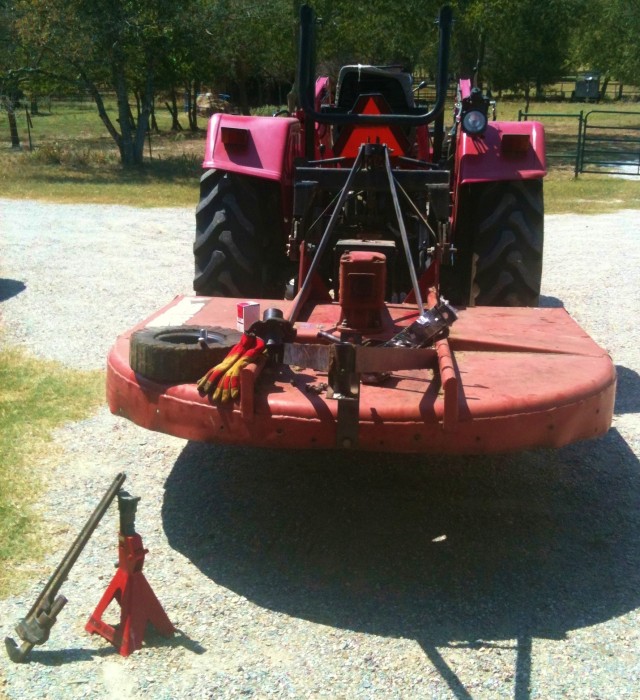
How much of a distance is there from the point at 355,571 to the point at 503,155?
2.93 meters

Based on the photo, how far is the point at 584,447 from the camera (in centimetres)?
475

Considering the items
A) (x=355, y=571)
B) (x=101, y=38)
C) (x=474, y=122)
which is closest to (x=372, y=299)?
(x=355, y=571)

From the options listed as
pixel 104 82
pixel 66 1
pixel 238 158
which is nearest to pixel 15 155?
pixel 104 82

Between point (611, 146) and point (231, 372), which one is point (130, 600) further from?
point (611, 146)

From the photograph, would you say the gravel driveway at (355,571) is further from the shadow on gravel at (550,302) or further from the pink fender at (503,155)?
the shadow on gravel at (550,302)

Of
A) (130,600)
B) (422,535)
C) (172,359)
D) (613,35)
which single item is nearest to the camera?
(130,600)

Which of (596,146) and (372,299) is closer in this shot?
(372,299)

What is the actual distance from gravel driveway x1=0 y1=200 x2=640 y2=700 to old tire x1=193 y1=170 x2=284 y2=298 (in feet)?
3.19

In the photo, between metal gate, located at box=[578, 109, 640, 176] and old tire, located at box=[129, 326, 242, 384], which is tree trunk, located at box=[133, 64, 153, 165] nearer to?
metal gate, located at box=[578, 109, 640, 176]

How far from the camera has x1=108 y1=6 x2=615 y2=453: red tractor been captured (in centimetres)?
327

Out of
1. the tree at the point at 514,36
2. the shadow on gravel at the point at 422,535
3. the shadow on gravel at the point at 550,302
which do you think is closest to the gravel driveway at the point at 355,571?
the shadow on gravel at the point at 422,535

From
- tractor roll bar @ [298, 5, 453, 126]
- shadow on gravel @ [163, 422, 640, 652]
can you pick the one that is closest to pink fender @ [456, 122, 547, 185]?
tractor roll bar @ [298, 5, 453, 126]

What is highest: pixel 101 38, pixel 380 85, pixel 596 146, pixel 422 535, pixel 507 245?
pixel 101 38

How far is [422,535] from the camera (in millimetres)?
3814
